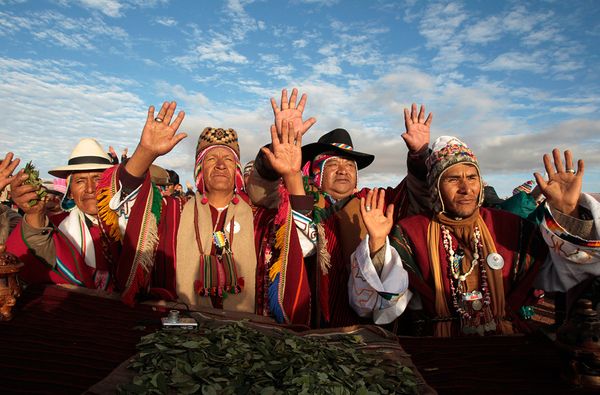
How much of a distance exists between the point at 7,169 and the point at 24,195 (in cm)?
31

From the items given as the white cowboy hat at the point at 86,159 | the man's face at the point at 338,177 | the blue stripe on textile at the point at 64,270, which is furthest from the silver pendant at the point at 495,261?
the white cowboy hat at the point at 86,159

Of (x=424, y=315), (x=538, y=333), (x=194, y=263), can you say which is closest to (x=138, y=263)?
(x=194, y=263)

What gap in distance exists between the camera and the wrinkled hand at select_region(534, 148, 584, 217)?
3.01m

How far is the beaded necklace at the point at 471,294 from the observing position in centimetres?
314

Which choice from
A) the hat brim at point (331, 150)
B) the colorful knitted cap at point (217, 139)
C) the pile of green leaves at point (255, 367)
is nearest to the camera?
the pile of green leaves at point (255, 367)

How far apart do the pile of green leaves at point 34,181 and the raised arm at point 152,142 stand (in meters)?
0.98

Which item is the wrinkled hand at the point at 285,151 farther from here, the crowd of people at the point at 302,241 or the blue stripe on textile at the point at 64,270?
the blue stripe on textile at the point at 64,270

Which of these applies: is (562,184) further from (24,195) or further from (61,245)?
(24,195)

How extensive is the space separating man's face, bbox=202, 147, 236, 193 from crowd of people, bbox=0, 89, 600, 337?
0.04 feet

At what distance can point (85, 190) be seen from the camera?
13.3ft

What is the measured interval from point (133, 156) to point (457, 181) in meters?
2.47

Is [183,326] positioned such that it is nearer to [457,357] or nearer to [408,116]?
[457,357]

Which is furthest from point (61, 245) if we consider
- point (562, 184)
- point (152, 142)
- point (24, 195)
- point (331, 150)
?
point (562, 184)

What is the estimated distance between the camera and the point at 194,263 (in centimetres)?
362
